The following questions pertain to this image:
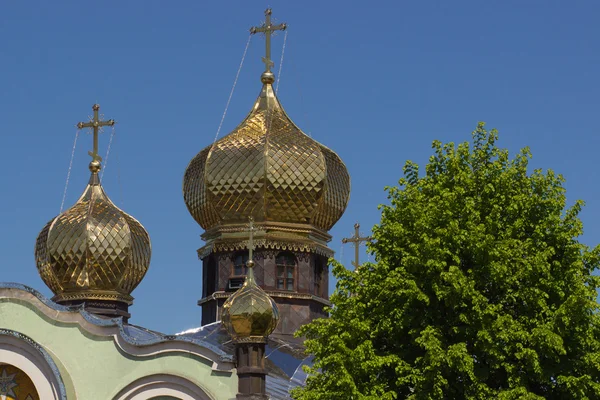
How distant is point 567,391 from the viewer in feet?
63.6

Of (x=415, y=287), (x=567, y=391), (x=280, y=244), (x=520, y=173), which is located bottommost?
(x=567, y=391)

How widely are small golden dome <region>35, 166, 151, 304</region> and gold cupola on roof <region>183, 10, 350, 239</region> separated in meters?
1.60

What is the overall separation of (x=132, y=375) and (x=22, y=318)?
2205 millimetres

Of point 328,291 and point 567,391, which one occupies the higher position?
point 328,291

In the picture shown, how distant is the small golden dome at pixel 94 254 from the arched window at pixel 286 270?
8.45ft

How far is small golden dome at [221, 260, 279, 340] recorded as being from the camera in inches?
856

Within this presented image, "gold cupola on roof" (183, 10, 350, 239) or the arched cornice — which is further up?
"gold cupola on roof" (183, 10, 350, 239)

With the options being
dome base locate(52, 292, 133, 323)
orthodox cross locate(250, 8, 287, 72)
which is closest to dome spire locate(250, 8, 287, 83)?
orthodox cross locate(250, 8, 287, 72)

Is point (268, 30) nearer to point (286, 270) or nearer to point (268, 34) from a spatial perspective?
point (268, 34)

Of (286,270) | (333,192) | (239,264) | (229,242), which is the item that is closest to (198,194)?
(229,242)

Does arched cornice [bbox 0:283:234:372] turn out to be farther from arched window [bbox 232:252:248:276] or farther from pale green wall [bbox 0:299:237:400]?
arched window [bbox 232:252:248:276]

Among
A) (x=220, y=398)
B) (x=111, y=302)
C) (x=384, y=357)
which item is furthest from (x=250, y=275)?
(x=111, y=302)

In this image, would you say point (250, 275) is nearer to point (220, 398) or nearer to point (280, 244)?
point (220, 398)

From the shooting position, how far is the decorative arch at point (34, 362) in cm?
2311
